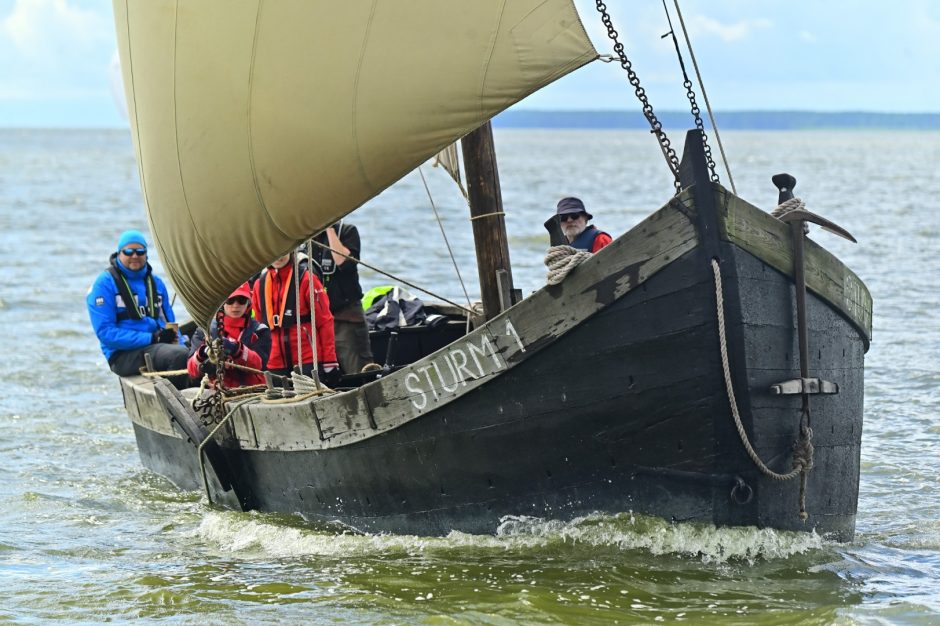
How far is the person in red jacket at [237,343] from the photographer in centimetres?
1009

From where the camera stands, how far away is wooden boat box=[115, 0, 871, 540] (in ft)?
A: 23.0

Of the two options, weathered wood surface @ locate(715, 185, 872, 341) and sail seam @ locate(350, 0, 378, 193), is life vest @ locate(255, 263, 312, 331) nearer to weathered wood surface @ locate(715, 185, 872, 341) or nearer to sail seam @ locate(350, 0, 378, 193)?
sail seam @ locate(350, 0, 378, 193)

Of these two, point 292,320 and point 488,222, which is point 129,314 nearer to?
point 292,320

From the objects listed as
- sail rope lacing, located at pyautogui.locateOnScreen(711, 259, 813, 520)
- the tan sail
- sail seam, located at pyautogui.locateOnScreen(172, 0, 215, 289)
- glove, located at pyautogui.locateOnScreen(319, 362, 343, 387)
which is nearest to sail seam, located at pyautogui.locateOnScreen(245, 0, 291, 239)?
the tan sail

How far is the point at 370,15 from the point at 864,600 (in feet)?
13.6

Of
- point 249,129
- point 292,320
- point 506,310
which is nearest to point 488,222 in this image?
point 506,310

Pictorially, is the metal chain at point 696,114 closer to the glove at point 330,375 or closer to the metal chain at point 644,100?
the metal chain at point 644,100

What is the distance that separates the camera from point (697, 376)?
23.1 feet

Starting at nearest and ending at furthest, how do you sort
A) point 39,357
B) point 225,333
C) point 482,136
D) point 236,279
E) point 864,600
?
point 864,600 < point 482,136 < point 236,279 < point 225,333 < point 39,357

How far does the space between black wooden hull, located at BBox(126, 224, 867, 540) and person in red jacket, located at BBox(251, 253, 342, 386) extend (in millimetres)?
1675

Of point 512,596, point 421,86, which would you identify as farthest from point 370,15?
point 512,596

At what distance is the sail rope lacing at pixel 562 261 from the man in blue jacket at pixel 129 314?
5.23 metres

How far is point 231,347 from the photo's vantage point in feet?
32.9

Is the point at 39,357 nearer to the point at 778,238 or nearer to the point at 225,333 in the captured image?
the point at 225,333
